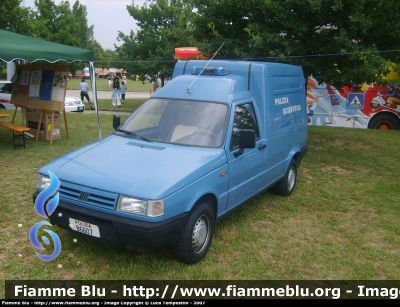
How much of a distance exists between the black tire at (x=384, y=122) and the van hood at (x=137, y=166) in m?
11.2

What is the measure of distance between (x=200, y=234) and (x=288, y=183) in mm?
2831

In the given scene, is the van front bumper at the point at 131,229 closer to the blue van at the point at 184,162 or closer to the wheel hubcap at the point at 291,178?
the blue van at the point at 184,162

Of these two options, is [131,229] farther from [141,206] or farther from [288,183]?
[288,183]

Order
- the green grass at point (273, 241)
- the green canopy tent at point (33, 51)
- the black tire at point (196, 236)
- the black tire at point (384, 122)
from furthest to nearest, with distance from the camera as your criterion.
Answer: the black tire at point (384, 122) < the green canopy tent at point (33, 51) < the green grass at point (273, 241) < the black tire at point (196, 236)

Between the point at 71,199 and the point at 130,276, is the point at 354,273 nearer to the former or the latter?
the point at 130,276

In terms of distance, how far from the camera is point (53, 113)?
33.0ft

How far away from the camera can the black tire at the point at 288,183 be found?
6319mm

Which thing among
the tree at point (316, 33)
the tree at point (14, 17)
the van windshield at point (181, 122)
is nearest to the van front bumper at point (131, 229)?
the van windshield at point (181, 122)

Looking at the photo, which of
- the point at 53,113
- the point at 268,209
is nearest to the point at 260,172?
the point at 268,209

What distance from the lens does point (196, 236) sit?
403 cm

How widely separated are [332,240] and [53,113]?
26.1 ft

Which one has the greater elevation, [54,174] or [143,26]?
[143,26]

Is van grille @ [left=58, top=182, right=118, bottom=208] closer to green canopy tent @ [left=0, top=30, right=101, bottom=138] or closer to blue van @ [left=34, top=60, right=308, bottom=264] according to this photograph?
blue van @ [left=34, top=60, right=308, bottom=264]

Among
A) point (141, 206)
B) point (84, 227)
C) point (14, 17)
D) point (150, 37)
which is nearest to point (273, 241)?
point (141, 206)
